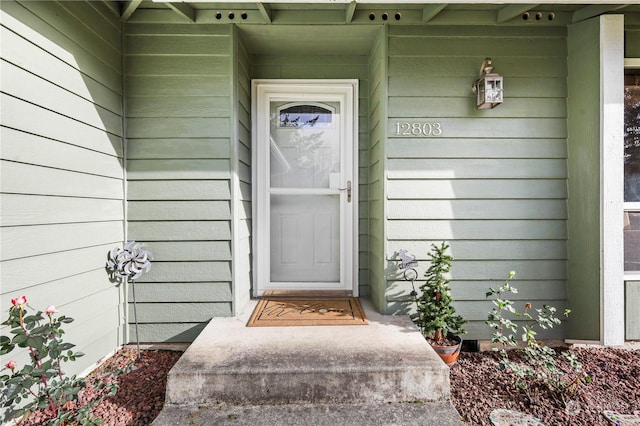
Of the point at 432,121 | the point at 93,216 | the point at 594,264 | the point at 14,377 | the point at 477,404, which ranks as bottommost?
the point at 477,404

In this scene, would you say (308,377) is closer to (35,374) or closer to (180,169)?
(35,374)

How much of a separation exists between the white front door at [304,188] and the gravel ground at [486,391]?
101cm

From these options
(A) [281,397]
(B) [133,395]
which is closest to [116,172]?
(B) [133,395]

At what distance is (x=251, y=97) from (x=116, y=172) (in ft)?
3.94

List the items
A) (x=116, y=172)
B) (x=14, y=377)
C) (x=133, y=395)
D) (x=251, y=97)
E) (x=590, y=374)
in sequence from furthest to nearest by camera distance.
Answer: (x=251, y=97)
(x=116, y=172)
(x=590, y=374)
(x=133, y=395)
(x=14, y=377)

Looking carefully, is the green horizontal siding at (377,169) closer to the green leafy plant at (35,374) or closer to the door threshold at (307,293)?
the door threshold at (307,293)

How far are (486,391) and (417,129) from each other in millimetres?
1725

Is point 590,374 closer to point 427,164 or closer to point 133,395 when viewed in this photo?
point 427,164

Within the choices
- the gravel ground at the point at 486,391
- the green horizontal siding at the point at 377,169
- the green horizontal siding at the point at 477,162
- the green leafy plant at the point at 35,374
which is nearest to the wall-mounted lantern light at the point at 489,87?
the green horizontal siding at the point at 477,162

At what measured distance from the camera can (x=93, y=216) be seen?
202 cm

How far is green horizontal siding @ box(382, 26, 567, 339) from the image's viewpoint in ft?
7.68

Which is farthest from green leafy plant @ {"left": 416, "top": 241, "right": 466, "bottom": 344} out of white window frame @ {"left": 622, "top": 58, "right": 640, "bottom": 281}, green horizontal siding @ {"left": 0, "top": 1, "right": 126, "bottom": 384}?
green horizontal siding @ {"left": 0, "top": 1, "right": 126, "bottom": 384}

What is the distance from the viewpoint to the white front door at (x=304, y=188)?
2781mm

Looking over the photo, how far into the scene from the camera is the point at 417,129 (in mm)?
2342
